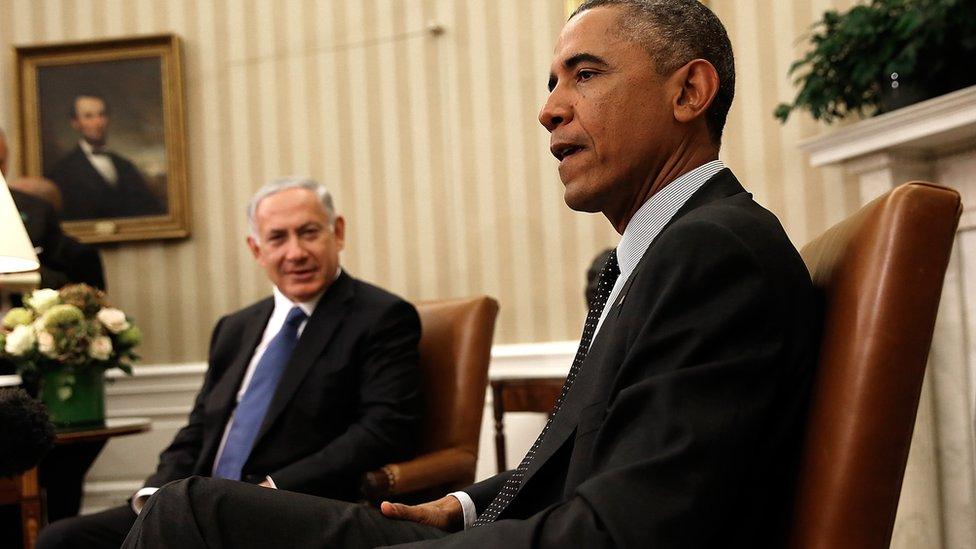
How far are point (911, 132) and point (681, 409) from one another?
2.59 metres

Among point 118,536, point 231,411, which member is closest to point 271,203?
point 231,411

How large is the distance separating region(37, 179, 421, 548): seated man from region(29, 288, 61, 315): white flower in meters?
0.62

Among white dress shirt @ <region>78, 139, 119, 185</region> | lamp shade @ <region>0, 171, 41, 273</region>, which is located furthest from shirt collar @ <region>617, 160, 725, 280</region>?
white dress shirt @ <region>78, 139, 119, 185</region>

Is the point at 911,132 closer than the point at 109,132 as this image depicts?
Yes

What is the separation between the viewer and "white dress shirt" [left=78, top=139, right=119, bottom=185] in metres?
5.34

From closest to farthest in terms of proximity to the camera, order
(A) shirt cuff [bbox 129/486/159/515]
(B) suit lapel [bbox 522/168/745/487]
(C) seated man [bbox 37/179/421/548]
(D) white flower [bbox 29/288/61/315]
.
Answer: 1. (B) suit lapel [bbox 522/168/745/487]
2. (A) shirt cuff [bbox 129/486/159/515]
3. (C) seated man [bbox 37/179/421/548]
4. (D) white flower [bbox 29/288/61/315]

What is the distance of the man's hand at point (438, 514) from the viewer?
1.87 metres

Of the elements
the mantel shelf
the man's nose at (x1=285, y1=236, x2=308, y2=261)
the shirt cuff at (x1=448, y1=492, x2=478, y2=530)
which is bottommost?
the shirt cuff at (x1=448, y1=492, x2=478, y2=530)

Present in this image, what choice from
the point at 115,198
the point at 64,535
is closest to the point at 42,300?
the point at 64,535

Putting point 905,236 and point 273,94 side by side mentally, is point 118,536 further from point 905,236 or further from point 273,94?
point 273,94

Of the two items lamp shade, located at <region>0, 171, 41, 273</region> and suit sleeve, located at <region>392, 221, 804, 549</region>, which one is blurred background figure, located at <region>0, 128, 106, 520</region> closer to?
lamp shade, located at <region>0, 171, 41, 273</region>

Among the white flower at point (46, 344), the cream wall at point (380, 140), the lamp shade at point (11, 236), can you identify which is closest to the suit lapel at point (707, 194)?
the lamp shade at point (11, 236)

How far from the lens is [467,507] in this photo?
1.94 meters

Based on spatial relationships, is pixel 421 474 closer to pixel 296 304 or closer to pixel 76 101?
pixel 296 304
